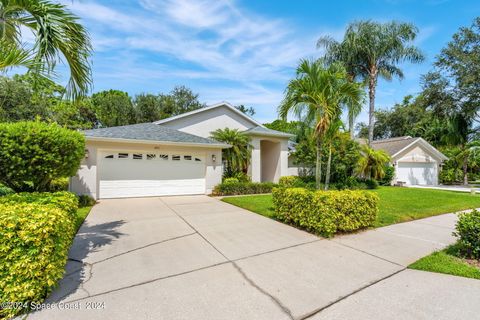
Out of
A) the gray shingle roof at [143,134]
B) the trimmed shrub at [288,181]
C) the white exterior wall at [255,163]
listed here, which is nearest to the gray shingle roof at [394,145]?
the trimmed shrub at [288,181]

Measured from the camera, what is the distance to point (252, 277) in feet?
11.6

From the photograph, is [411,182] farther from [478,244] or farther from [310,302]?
[310,302]

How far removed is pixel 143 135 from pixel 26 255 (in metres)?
9.22

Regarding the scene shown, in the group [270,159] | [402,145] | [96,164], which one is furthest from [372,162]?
[96,164]

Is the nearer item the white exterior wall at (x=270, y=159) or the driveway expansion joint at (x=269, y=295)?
the driveway expansion joint at (x=269, y=295)

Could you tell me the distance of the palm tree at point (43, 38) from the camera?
362cm

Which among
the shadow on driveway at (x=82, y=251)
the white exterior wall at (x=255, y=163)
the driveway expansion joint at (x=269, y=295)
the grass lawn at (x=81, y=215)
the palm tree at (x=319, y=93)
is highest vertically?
the palm tree at (x=319, y=93)

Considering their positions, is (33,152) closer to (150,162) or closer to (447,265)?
(150,162)

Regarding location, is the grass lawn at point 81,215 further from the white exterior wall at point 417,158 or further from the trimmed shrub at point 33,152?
the white exterior wall at point 417,158

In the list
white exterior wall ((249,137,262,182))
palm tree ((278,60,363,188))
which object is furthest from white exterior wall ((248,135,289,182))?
palm tree ((278,60,363,188))

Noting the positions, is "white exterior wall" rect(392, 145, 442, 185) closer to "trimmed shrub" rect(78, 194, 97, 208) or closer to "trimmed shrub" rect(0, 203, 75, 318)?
"trimmed shrub" rect(78, 194, 97, 208)

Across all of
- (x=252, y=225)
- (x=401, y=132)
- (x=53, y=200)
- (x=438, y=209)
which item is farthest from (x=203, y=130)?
(x=401, y=132)

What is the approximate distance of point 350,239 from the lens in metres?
5.40

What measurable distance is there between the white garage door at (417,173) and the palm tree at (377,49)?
6076mm
